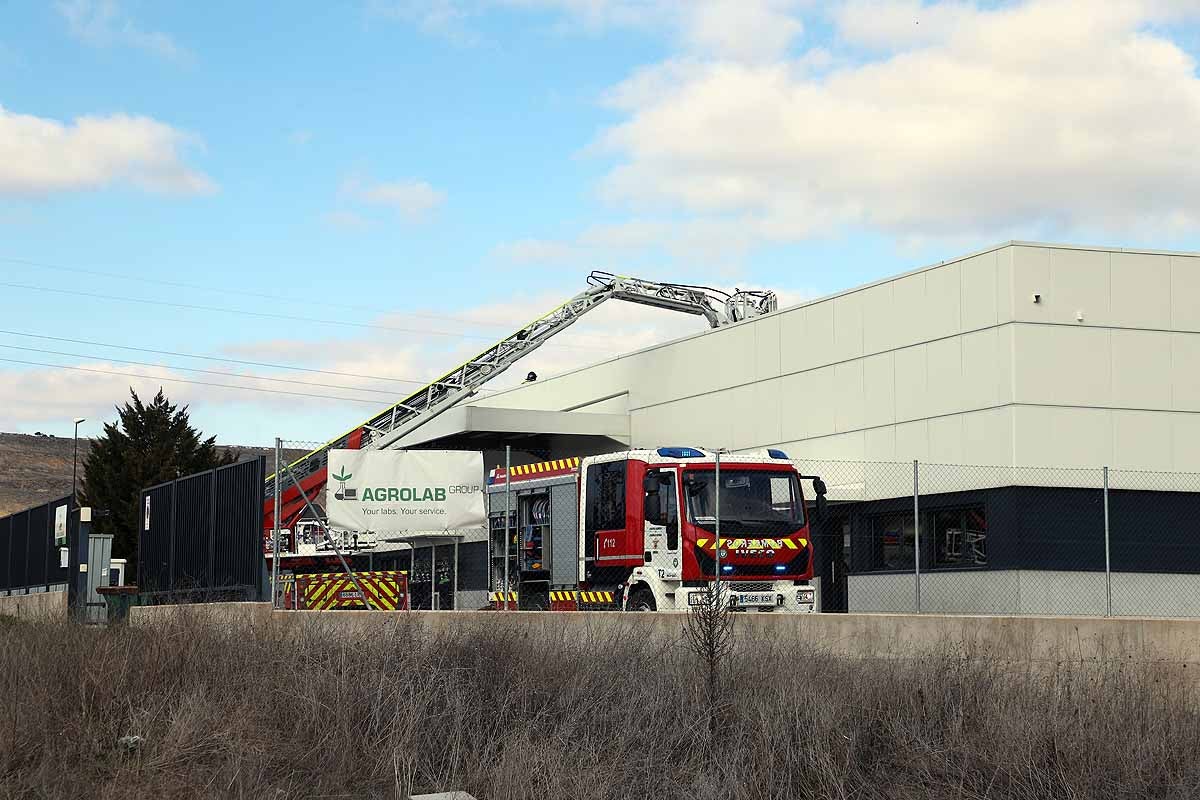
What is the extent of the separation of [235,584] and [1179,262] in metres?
18.8

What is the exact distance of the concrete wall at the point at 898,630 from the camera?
14.9m

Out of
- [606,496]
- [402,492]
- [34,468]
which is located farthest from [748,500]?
[34,468]

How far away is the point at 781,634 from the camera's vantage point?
616 inches

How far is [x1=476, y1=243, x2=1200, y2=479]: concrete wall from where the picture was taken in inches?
1025

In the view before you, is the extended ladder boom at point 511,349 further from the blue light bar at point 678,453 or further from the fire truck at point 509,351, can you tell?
the blue light bar at point 678,453

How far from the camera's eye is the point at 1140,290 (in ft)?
88.2

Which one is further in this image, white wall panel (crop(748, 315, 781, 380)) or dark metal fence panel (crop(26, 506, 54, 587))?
dark metal fence panel (crop(26, 506, 54, 587))

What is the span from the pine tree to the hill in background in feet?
203

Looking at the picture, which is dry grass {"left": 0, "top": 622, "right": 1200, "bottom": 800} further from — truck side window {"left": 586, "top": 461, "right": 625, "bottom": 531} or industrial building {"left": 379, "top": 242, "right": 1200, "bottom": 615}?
industrial building {"left": 379, "top": 242, "right": 1200, "bottom": 615}

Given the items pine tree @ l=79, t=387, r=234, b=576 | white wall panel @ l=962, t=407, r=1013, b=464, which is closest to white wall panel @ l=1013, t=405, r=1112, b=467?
white wall panel @ l=962, t=407, r=1013, b=464

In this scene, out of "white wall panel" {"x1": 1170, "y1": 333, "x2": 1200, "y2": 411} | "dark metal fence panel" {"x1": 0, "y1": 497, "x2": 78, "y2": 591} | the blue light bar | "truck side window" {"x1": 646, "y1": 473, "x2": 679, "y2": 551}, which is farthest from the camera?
"dark metal fence panel" {"x1": 0, "y1": 497, "x2": 78, "y2": 591}

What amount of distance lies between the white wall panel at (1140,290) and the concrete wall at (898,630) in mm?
12880

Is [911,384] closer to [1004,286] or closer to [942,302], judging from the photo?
[942,302]

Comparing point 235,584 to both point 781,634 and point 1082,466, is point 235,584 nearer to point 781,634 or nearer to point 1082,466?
point 781,634
